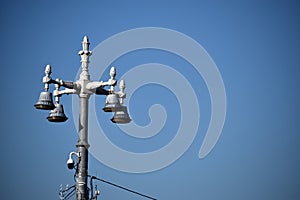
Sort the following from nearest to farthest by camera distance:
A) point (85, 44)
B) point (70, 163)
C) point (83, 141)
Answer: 1. point (70, 163)
2. point (83, 141)
3. point (85, 44)

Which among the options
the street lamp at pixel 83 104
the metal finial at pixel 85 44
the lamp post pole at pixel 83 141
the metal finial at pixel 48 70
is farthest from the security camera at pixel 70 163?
the metal finial at pixel 85 44

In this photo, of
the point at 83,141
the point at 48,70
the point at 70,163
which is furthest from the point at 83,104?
the point at 70,163

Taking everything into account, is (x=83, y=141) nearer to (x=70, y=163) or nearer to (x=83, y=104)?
(x=70, y=163)

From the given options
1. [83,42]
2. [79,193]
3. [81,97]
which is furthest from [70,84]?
[79,193]

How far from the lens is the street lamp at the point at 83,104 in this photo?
1330 centimetres

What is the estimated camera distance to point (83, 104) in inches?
534

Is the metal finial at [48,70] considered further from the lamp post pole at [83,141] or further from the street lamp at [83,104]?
the lamp post pole at [83,141]

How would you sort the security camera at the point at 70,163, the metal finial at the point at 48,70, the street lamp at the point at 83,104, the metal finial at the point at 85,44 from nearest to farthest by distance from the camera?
the security camera at the point at 70,163 → the street lamp at the point at 83,104 → the metal finial at the point at 48,70 → the metal finial at the point at 85,44

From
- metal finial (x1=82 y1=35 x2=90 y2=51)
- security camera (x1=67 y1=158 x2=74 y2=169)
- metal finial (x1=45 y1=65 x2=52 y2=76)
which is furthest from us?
metal finial (x1=82 y1=35 x2=90 y2=51)

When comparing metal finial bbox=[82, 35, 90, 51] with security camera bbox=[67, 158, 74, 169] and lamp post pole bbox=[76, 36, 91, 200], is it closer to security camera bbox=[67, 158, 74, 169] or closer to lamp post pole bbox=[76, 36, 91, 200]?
lamp post pole bbox=[76, 36, 91, 200]

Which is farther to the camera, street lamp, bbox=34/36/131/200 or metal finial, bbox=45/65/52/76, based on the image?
metal finial, bbox=45/65/52/76

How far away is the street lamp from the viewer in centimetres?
1330

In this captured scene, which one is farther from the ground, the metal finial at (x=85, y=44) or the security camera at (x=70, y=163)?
the metal finial at (x=85, y=44)

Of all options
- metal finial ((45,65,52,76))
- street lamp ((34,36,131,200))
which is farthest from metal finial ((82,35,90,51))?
metal finial ((45,65,52,76))
